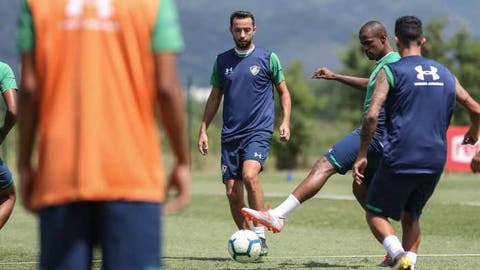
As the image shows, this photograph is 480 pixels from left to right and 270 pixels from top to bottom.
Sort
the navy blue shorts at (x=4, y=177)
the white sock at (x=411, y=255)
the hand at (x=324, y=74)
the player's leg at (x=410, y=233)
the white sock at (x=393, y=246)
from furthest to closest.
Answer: the navy blue shorts at (x=4, y=177)
the hand at (x=324, y=74)
the player's leg at (x=410, y=233)
the white sock at (x=411, y=255)
the white sock at (x=393, y=246)

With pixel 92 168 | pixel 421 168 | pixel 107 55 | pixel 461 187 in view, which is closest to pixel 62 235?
pixel 92 168

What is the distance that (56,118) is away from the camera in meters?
4.80

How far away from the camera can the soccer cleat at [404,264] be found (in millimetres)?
8062

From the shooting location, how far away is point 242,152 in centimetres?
1157

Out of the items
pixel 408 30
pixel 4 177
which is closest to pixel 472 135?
pixel 408 30

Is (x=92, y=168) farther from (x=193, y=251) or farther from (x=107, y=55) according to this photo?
(x=193, y=251)

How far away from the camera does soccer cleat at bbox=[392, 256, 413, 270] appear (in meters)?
8.06

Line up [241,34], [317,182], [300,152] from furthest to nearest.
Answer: [300,152] → [241,34] → [317,182]

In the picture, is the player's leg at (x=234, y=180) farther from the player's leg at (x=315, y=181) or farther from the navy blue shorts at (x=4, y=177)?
the navy blue shorts at (x=4, y=177)

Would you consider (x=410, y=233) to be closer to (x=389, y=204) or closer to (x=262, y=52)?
(x=389, y=204)

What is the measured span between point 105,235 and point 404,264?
3719 millimetres

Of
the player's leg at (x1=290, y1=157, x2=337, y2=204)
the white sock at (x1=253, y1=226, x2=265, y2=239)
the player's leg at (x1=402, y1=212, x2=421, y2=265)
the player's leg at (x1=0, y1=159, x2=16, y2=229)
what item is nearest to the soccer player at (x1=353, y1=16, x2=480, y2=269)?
the player's leg at (x1=402, y1=212, x2=421, y2=265)

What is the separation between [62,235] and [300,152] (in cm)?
4258

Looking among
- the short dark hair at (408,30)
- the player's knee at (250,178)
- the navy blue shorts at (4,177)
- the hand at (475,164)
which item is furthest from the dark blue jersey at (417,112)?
the navy blue shorts at (4,177)
